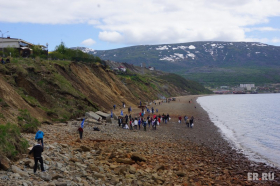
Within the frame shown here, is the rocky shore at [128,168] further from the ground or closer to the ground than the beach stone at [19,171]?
closer to the ground

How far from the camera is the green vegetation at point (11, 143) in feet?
35.6

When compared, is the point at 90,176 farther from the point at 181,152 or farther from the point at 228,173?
the point at 181,152

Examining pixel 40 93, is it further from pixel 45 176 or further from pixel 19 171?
pixel 45 176

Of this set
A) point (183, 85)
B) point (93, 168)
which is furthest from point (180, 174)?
point (183, 85)

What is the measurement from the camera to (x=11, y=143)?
38.0ft

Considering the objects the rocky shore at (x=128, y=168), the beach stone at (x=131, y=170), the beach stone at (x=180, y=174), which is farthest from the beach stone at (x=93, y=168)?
the beach stone at (x=180, y=174)

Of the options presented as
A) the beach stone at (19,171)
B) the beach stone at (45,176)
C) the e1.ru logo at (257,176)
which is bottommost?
the e1.ru logo at (257,176)

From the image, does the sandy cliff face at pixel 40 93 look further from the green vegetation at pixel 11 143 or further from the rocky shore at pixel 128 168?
the rocky shore at pixel 128 168

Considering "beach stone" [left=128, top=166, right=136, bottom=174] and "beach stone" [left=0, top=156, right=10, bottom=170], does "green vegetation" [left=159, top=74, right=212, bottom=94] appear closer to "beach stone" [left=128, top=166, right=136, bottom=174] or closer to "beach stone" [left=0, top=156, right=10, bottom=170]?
"beach stone" [left=128, top=166, right=136, bottom=174]

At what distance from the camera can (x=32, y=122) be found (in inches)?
786

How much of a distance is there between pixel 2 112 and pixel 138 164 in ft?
34.0

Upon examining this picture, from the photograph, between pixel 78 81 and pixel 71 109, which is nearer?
pixel 71 109

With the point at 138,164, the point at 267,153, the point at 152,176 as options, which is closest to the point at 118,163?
the point at 138,164

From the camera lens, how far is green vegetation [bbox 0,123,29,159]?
1084 centimetres
